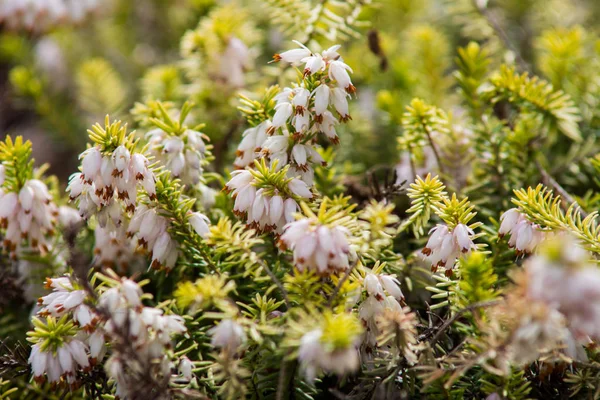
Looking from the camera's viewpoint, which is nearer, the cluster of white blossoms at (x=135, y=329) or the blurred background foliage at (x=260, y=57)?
the cluster of white blossoms at (x=135, y=329)

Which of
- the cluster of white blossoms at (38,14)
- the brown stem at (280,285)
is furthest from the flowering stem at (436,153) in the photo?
the cluster of white blossoms at (38,14)

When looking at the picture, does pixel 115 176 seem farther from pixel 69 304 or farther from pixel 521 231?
pixel 521 231

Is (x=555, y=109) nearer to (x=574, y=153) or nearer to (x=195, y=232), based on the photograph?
(x=574, y=153)

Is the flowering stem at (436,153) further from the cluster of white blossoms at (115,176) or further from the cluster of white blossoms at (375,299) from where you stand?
the cluster of white blossoms at (115,176)

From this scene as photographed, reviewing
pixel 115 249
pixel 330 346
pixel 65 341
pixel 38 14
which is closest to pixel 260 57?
pixel 38 14

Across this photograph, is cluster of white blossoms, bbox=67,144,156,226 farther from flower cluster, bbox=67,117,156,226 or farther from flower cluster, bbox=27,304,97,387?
flower cluster, bbox=27,304,97,387

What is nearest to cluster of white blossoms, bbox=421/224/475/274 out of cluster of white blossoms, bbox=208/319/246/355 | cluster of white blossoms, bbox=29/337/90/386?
cluster of white blossoms, bbox=208/319/246/355

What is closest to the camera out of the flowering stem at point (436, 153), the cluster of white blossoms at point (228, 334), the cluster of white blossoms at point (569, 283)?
the cluster of white blossoms at point (569, 283)
